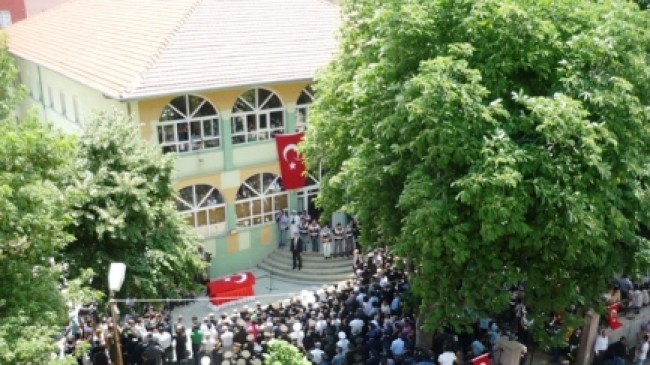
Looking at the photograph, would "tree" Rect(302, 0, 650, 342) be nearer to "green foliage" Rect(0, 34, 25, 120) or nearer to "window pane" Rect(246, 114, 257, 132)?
"window pane" Rect(246, 114, 257, 132)

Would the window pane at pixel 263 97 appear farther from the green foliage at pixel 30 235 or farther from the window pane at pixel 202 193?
the green foliage at pixel 30 235

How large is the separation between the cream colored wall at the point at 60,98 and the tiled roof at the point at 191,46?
79cm

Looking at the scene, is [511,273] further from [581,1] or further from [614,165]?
[581,1]

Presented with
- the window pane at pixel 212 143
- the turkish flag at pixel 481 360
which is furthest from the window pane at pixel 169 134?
the turkish flag at pixel 481 360

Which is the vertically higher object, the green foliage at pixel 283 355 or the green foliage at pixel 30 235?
the green foliage at pixel 30 235

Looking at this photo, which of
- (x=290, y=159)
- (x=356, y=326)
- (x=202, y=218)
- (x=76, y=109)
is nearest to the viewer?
(x=356, y=326)

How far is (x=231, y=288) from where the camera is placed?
21.1m

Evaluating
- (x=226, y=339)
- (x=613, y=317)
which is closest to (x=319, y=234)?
(x=226, y=339)

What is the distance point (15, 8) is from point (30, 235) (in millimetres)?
36459

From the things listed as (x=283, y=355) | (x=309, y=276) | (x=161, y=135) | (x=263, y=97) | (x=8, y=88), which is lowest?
(x=309, y=276)

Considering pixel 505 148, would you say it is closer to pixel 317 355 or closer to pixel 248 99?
pixel 317 355

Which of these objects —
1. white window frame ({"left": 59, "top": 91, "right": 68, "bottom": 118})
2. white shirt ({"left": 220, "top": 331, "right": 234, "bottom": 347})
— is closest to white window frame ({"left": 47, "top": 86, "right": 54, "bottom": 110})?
white window frame ({"left": 59, "top": 91, "right": 68, "bottom": 118})

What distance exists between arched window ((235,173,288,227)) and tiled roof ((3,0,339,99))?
394cm

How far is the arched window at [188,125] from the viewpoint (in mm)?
21828
